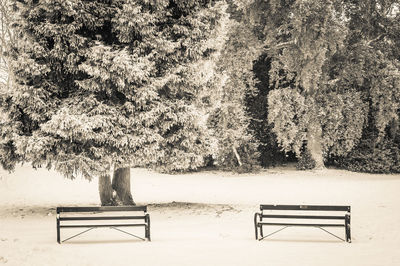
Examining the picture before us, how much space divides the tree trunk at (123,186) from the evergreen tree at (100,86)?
1.45m

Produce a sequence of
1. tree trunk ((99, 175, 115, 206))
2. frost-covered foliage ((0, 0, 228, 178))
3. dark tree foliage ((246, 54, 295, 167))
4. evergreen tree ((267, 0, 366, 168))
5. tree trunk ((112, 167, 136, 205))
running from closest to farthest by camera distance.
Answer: frost-covered foliage ((0, 0, 228, 178)) < tree trunk ((99, 175, 115, 206)) < tree trunk ((112, 167, 136, 205)) < evergreen tree ((267, 0, 366, 168)) < dark tree foliage ((246, 54, 295, 167))

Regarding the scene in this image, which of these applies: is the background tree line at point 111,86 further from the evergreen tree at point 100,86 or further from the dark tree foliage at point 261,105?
the dark tree foliage at point 261,105

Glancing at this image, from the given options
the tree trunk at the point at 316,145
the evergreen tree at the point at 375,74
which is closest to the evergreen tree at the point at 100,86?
the tree trunk at the point at 316,145

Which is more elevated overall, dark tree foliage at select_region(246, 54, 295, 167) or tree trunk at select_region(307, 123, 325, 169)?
dark tree foliage at select_region(246, 54, 295, 167)

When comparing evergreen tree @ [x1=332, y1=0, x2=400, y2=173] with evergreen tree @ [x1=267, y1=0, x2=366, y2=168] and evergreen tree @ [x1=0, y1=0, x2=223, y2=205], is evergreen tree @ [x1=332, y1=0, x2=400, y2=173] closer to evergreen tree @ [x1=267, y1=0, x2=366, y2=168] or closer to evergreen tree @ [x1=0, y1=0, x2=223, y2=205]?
evergreen tree @ [x1=267, y1=0, x2=366, y2=168]

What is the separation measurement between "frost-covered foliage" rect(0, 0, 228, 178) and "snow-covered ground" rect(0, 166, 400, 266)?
6.07ft

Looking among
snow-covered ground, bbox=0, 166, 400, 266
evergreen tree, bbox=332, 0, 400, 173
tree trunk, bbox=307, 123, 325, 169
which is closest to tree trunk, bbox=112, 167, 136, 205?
snow-covered ground, bbox=0, 166, 400, 266

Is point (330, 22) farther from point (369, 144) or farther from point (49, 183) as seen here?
point (49, 183)

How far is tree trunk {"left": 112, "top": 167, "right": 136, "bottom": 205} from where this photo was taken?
528 inches

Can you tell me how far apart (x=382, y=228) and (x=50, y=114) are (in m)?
8.40

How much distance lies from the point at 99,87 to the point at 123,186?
343cm

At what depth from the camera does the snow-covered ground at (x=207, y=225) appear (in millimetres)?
7090

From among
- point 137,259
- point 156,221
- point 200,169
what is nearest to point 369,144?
point 200,169

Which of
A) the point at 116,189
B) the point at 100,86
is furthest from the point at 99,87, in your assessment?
the point at 116,189
